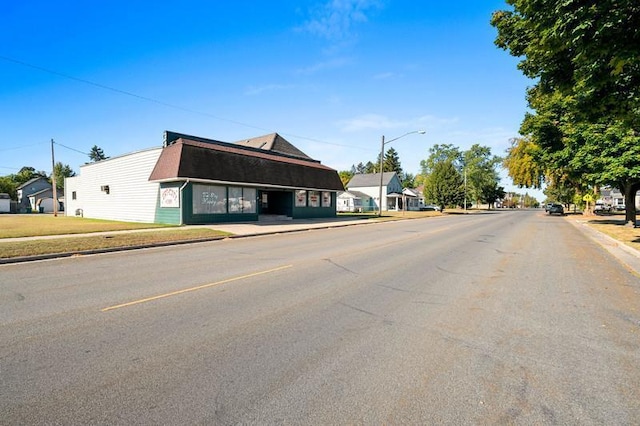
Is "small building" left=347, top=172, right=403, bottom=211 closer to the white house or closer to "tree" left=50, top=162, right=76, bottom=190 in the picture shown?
the white house

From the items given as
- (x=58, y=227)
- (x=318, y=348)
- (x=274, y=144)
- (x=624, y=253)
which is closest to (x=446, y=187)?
(x=274, y=144)

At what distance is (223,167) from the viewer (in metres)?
22.1

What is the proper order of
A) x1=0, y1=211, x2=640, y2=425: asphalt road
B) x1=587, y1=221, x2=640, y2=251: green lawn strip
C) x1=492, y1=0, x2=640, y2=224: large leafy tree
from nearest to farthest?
x1=0, y1=211, x2=640, y2=425: asphalt road, x1=492, y1=0, x2=640, y2=224: large leafy tree, x1=587, y1=221, x2=640, y2=251: green lawn strip

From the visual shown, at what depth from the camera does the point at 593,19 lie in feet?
22.3

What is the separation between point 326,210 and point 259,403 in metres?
30.0

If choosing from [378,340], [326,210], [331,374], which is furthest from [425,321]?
[326,210]

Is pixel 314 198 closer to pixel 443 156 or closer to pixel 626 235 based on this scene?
pixel 626 235

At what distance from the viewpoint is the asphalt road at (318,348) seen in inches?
108

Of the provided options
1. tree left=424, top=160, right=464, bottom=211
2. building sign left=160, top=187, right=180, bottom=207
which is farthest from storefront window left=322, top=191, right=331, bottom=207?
tree left=424, top=160, right=464, bottom=211

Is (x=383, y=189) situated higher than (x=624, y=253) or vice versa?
(x=383, y=189)

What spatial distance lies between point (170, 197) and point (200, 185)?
216cm

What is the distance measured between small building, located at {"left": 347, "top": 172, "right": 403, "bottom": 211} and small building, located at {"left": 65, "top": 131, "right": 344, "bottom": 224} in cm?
3159

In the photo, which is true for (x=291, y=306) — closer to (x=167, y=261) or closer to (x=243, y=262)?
(x=243, y=262)

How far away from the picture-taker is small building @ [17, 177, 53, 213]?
6931cm
